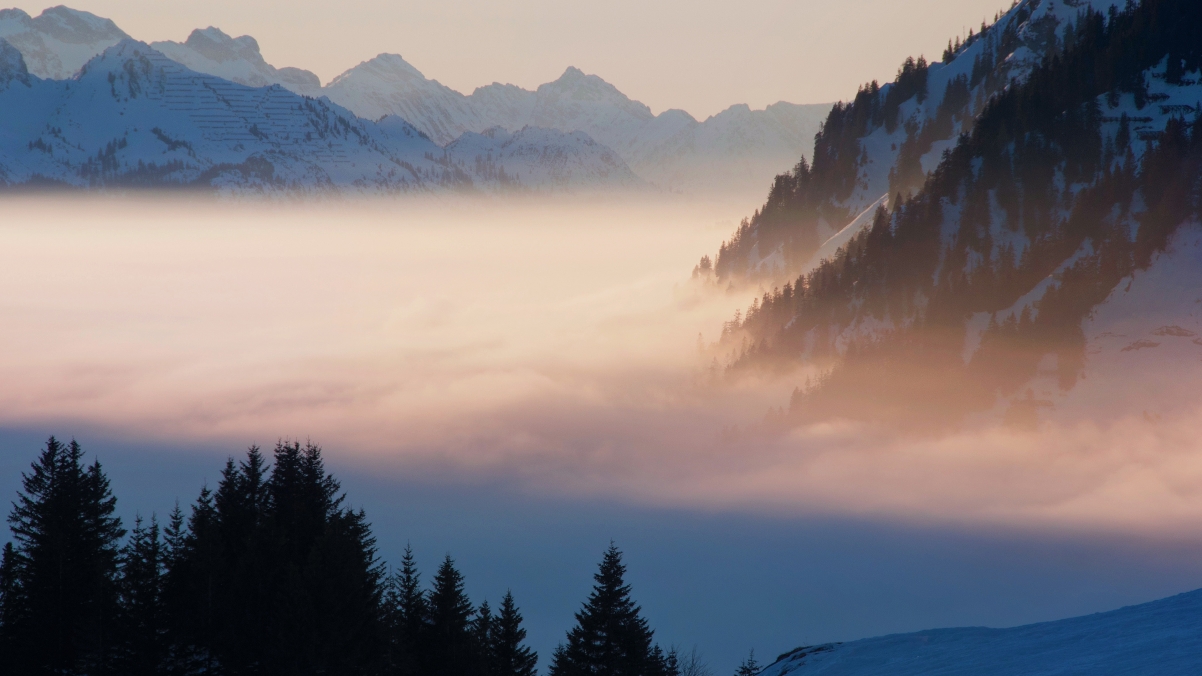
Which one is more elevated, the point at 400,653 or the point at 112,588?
the point at 112,588

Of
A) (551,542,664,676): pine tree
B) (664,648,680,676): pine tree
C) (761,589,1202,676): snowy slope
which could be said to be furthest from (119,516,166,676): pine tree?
(664,648,680,676): pine tree

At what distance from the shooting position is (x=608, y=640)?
51625mm

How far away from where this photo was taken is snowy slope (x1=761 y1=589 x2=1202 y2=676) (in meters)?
26.5

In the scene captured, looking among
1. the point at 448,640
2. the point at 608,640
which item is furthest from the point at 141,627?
the point at 608,640

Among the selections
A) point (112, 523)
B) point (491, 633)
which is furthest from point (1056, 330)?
point (112, 523)

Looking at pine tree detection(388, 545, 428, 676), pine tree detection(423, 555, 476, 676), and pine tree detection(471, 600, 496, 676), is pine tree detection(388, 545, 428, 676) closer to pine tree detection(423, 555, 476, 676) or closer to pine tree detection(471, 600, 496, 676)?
pine tree detection(423, 555, 476, 676)

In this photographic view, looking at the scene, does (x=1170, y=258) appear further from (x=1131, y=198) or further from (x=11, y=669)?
(x=11, y=669)

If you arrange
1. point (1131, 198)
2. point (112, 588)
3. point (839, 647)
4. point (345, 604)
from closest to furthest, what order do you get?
point (839, 647) < point (345, 604) < point (112, 588) < point (1131, 198)

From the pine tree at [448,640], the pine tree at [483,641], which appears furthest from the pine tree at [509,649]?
the pine tree at [448,640]

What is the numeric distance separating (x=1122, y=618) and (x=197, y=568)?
120 ft

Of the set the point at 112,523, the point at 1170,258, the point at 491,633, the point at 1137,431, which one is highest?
→ the point at 1170,258

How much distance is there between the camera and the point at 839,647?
3859cm

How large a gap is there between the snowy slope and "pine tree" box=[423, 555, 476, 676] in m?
15.3

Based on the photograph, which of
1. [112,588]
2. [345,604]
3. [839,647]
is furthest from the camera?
[112,588]
